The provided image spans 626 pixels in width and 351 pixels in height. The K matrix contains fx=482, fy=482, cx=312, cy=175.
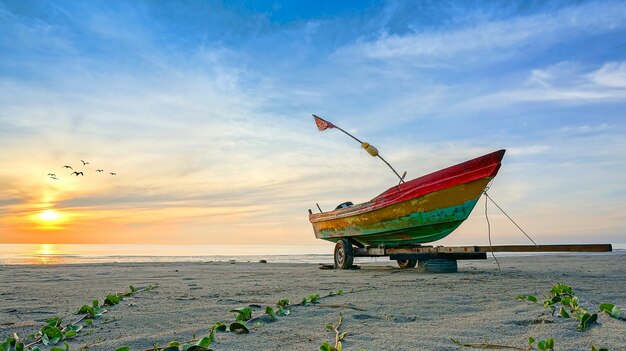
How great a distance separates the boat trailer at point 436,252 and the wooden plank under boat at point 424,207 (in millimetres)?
415

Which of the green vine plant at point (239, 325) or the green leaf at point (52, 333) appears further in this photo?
the green leaf at point (52, 333)

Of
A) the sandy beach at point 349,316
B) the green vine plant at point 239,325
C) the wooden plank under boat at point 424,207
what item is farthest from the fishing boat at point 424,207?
the green vine plant at point 239,325

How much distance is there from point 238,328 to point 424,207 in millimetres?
6731

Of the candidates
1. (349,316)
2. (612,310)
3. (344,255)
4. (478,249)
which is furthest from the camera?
(344,255)

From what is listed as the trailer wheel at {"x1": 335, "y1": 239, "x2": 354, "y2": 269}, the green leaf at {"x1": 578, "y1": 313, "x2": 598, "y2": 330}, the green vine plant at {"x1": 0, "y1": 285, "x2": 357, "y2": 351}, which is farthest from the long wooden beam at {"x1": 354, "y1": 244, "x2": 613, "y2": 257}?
the green vine plant at {"x1": 0, "y1": 285, "x2": 357, "y2": 351}

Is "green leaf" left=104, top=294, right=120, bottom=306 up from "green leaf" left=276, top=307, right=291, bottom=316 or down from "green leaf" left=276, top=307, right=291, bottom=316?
up

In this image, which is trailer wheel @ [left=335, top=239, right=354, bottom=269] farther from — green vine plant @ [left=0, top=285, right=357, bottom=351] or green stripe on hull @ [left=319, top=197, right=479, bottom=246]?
green vine plant @ [left=0, top=285, right=357, bottom=351]

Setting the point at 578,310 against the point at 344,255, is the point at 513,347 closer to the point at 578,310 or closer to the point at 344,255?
the point at 578,310

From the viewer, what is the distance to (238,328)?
3.50 m

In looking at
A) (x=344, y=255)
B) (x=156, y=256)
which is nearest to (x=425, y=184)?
(x=344, y=255)

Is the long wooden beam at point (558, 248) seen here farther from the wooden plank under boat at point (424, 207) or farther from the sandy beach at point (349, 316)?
the wooden plank under boat at point (424, 207)

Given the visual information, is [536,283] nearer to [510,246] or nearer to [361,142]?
[510,246]

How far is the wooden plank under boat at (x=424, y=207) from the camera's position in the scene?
893cm

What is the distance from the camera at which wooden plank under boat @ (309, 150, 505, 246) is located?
893 centimetres
